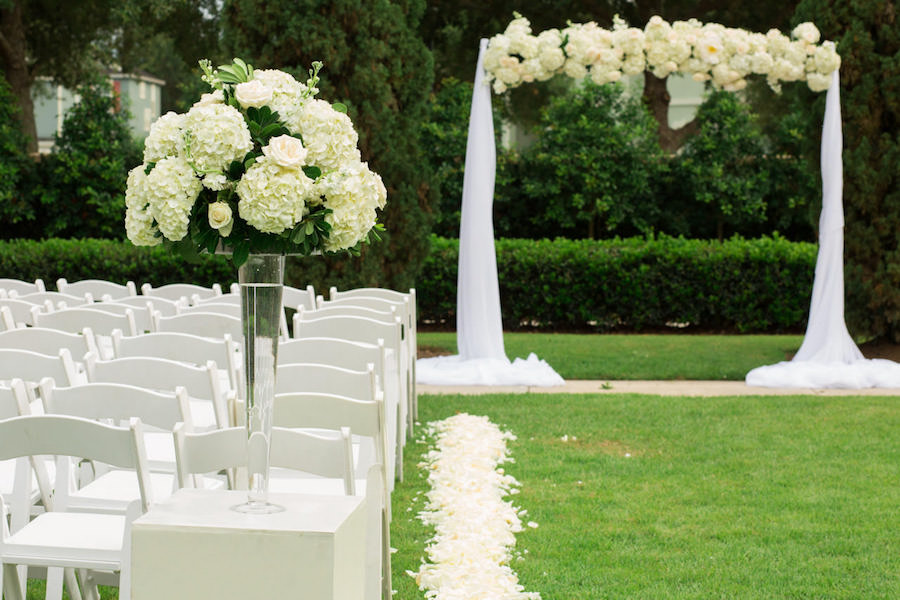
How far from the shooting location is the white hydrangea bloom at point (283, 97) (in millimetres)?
3004

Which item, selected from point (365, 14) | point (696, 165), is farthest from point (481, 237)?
point (696, 165)

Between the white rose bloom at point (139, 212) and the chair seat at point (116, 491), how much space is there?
4.18 feet

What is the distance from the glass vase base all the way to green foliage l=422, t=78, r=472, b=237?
1319 centimetres

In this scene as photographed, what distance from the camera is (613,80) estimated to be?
941cm

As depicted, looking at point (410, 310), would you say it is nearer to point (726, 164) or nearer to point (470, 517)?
point (470, 517)

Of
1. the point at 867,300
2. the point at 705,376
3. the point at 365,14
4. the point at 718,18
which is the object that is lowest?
the point at 705,376

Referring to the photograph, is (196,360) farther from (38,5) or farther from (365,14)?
(38,5)

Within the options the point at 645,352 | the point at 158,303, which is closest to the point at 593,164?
the point at 645,352

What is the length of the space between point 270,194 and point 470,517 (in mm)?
2988

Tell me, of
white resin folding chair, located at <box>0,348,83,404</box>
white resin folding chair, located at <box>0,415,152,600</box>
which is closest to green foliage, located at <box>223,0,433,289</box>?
white resin folding chair, located at <box>0,348,83,404</box>

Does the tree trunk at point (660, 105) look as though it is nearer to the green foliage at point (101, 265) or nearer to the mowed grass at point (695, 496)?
the green foliage at point (101, 265)

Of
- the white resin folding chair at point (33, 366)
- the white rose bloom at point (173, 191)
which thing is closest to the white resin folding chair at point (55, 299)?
the white resin folding chair at point (33, 366)

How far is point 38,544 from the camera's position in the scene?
3.48 m

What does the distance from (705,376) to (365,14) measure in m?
4.69
